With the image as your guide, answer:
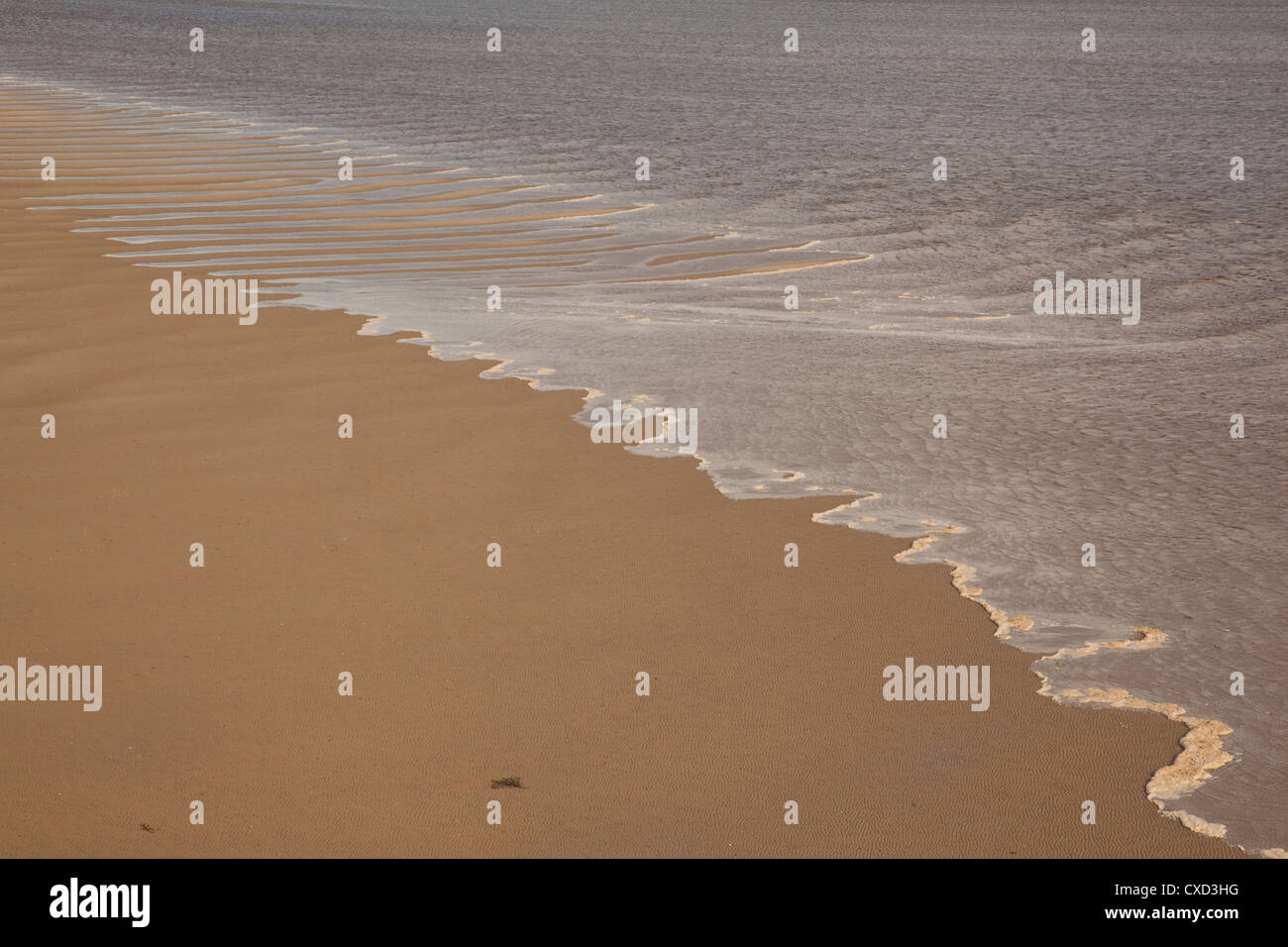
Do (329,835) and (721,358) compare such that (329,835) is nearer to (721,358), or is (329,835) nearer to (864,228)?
(721,358)

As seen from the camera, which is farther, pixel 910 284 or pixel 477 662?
pixel 910 284

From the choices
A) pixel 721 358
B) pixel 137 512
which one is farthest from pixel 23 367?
pixel 721 358

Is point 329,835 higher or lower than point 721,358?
lower

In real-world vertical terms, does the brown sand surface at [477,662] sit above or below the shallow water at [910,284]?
below

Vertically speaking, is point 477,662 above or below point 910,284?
below
